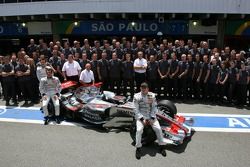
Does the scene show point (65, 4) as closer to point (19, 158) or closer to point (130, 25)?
point (130, 25)

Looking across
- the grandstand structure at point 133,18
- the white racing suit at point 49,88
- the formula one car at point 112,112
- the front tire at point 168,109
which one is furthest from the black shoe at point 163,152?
the grandstand structure at point 133,18

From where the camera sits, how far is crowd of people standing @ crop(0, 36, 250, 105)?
10844 millimetres

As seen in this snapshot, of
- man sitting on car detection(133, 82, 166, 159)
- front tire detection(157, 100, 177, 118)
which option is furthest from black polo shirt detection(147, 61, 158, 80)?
man sitting on car detection(133, 82, 166, 159)

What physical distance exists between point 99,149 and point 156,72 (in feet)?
16.5

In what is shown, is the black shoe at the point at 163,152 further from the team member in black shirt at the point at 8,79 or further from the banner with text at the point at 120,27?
the banner with text at the point at 120,27

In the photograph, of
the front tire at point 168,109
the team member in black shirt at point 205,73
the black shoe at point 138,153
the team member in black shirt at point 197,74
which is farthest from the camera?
the team member in black shirt at point 197,74

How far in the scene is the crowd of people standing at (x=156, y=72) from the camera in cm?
1084

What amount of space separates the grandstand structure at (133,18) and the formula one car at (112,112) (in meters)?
8.69

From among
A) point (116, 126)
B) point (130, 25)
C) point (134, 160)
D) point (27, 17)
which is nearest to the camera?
point (134, 160)

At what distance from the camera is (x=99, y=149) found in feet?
23.7

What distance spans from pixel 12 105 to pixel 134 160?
663 centimetres

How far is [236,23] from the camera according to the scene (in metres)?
17.3

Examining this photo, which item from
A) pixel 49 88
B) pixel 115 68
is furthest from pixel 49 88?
pixel 115 68

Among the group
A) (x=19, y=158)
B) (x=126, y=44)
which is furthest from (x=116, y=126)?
(x=126, y=44)
